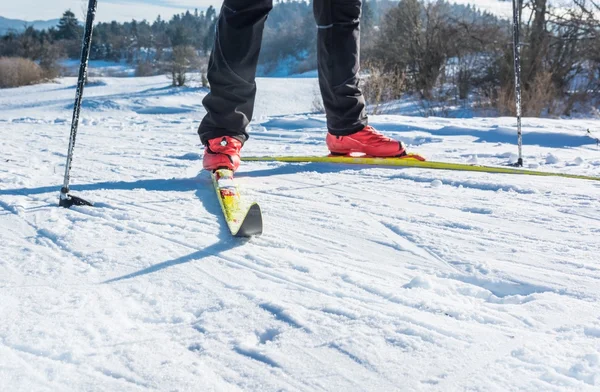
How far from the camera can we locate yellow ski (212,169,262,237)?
1.28 m

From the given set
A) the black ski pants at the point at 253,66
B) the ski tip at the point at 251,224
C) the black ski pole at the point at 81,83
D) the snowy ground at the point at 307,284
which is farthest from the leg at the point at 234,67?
the ski tip at the point at 251,224

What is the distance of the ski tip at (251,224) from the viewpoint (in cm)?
127

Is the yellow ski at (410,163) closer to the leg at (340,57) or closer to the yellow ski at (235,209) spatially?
the leg at (340,57)

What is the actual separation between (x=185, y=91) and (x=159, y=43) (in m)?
42.8

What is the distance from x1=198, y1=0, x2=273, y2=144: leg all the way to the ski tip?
0.74 meters

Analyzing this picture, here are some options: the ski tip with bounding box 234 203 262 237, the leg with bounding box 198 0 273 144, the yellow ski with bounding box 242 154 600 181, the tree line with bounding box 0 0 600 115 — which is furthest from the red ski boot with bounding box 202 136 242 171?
the tree line with bounding box 0 0 600 115

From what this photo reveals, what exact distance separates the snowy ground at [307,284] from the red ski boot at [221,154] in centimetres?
9

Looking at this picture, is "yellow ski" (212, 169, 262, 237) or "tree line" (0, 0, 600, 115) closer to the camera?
"yellow ski" (212, 169, 262, 237)

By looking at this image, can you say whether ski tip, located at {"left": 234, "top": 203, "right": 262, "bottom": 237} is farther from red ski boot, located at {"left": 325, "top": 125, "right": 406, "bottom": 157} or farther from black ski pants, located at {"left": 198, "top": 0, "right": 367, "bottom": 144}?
red ski boot, located at {"left": 325, "top": 125, "right": 406, "bottom": 157}

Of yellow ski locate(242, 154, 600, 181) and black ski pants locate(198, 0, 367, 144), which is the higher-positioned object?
black ski pants locate(198, 0, 367, 144)

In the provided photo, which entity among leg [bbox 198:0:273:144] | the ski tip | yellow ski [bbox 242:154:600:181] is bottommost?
the ski tip

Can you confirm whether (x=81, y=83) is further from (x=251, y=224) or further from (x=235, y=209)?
(x=251, y=224)

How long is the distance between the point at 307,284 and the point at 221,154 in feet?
3.38

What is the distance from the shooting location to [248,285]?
3.30 ft
